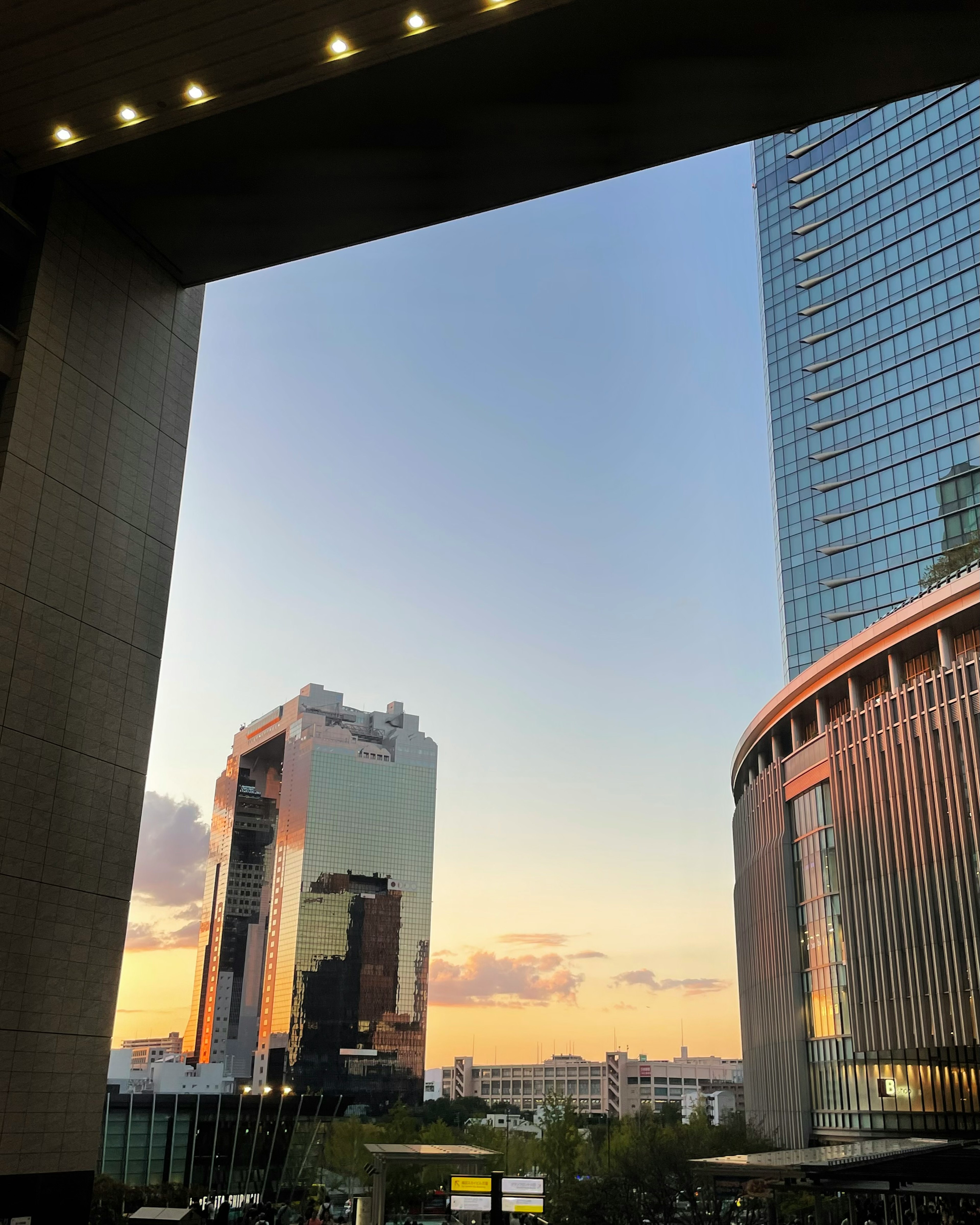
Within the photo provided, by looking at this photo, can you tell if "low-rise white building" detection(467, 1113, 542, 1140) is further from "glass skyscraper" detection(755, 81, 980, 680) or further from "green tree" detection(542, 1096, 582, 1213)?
"glass skyscraper" detection(755, 81, 980, 680)

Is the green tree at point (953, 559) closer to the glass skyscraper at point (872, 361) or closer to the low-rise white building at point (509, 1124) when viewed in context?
the glass skyscraper at point (872, 361)

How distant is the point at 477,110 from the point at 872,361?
73.4 m

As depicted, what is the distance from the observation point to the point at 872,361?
8119 centimetres

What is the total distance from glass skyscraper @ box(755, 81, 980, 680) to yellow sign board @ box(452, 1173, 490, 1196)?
56.3 meters

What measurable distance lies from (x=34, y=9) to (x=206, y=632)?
15070 cm

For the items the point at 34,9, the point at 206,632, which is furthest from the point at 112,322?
the point at 206,632

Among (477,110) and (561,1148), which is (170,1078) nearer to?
(561,1148)

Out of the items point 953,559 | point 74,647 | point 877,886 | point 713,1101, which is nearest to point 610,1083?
point 713,1101

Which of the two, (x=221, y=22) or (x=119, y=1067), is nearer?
(x=221, y=22)

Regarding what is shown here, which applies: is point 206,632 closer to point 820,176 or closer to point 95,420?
point 820,176

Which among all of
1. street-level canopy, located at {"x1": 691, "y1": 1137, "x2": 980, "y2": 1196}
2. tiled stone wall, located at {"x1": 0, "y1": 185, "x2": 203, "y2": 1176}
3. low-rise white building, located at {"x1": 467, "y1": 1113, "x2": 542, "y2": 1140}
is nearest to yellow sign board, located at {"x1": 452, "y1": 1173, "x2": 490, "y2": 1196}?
street-level canopy, located at {"x1": 691, "y1": 1137, "x2": 980, "y2": 1196}

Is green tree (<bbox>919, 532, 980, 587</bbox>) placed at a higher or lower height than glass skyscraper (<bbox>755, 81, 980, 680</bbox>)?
lower

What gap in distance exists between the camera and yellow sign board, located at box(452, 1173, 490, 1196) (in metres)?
22.5

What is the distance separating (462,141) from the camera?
50.9 ft
